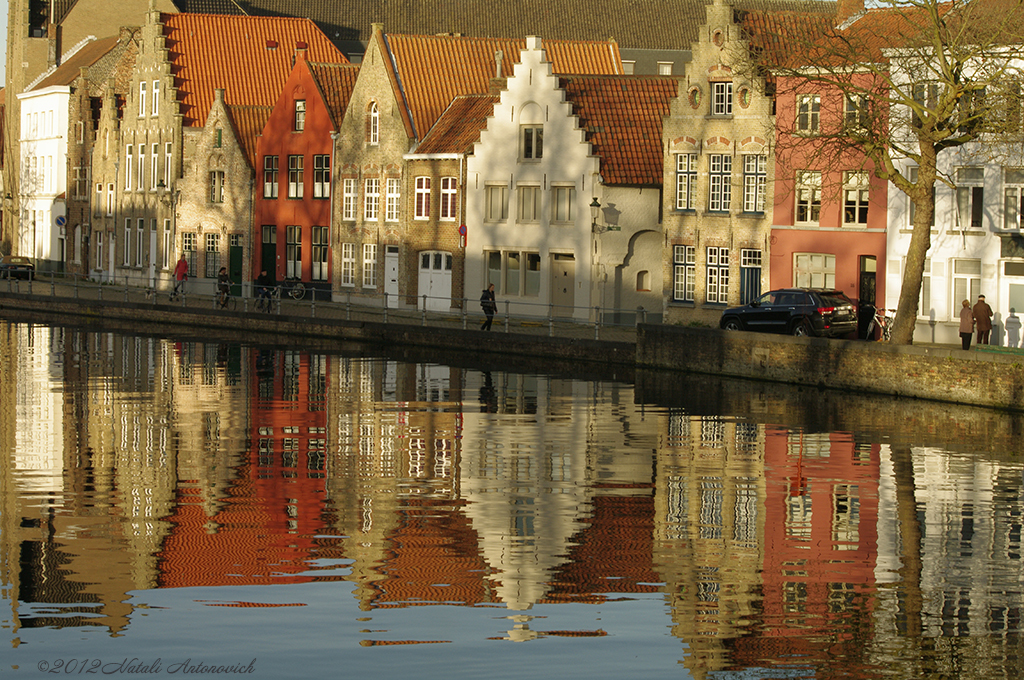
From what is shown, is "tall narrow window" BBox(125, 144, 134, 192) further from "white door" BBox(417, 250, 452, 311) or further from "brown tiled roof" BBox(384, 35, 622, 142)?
"white door" BBox(417, 250, 452, 311)

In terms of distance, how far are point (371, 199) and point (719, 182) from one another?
50.2 feet

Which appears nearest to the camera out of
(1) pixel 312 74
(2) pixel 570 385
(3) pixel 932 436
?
(3) pixel 932 436

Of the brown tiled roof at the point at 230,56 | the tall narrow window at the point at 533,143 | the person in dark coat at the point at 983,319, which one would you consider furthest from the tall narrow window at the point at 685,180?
the brown tiled roof at the point at 230,56

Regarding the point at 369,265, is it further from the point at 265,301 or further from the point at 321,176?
the point at 265,301

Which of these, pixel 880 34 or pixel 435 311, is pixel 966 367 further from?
pixel 435 311

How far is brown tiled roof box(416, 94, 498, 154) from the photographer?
2226 inches

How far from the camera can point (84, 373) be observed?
36.2 metres

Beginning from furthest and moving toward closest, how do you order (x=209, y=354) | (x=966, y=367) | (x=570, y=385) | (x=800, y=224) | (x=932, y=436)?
(x=800, y=224) → (x=209, y=354) → (x=570, y=385) → (x=966, y=367) → (x=932, y=436)

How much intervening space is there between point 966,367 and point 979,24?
9.96 m

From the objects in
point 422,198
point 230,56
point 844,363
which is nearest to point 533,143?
point 422,198

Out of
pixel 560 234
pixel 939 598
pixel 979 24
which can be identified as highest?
pixel 979 24

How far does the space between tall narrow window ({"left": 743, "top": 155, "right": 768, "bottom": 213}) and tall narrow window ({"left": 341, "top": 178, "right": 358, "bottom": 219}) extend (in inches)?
684

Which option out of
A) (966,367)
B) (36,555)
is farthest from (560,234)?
(36,555)

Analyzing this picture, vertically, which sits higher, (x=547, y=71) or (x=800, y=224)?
(x=547, y=71)
